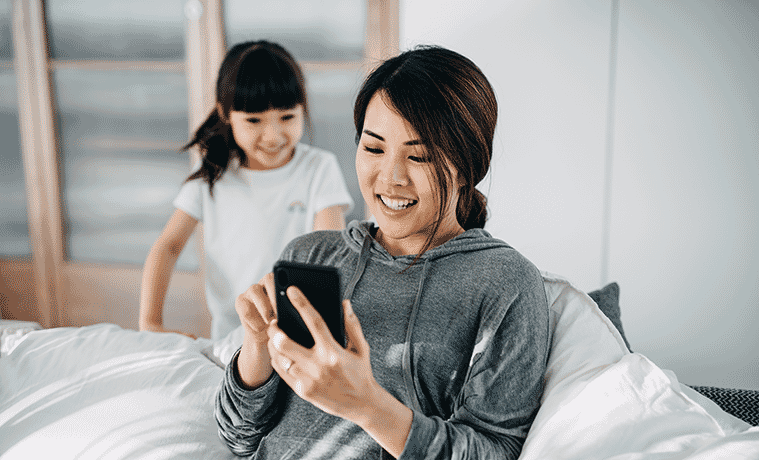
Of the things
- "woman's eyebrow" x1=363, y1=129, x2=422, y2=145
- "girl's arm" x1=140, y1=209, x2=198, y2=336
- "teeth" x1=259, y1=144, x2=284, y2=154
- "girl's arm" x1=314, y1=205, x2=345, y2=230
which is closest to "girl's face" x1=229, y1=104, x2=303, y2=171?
"teeth" x1=259, y1=144, x2=284, y2=154

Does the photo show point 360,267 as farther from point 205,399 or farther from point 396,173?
point 205,399

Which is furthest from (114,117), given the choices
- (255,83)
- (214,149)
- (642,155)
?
(642,155)

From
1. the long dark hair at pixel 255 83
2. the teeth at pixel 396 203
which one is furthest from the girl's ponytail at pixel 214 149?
the teeth at pixel 396 203

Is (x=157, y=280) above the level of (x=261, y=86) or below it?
below

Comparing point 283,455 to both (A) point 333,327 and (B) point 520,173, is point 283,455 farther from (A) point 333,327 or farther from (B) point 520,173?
(B) point 520,173

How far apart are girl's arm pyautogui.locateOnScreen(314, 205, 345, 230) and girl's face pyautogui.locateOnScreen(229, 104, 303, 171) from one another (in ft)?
0.69

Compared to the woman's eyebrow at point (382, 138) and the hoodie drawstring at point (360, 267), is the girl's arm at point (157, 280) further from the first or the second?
the woman's eyebrow at point (382, 138)

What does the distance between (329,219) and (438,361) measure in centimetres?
78

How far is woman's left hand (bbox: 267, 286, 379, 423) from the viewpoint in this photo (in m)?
0.60

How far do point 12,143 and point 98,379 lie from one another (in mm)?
2375

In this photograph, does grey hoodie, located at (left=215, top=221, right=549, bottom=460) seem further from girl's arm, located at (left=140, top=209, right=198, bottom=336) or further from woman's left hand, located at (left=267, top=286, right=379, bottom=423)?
girl's arm, located at (left=140, top=209, right=198, bottom=336)

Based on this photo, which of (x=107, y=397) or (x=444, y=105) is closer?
(x=444, y=105)

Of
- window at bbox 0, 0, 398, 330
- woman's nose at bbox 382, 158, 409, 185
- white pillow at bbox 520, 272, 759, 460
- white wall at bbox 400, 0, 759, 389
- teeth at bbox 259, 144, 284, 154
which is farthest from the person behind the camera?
window at bbox 0, 0, 398, 330

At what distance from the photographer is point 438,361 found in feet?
2.65
